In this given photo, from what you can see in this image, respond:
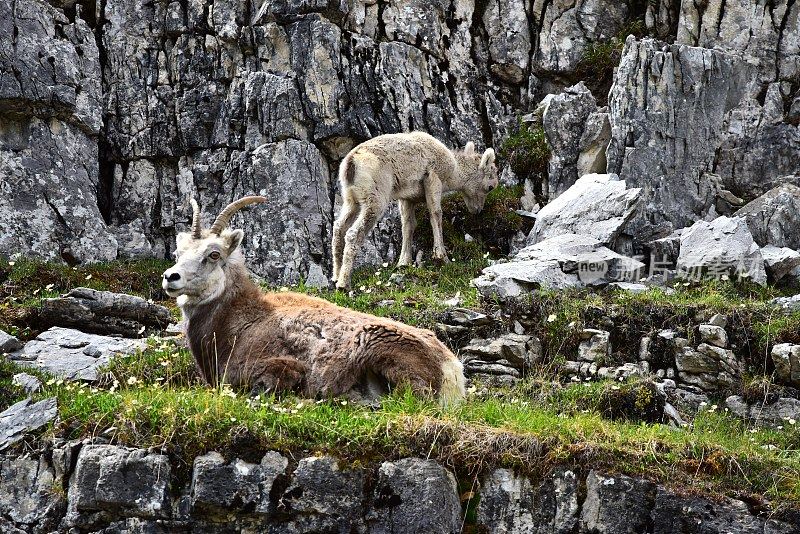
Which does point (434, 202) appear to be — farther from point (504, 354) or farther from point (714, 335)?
point (714, 335)

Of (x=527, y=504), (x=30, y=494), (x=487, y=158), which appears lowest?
(x=527, y=504)

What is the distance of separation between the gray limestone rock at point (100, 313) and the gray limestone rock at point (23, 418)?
3823 mm

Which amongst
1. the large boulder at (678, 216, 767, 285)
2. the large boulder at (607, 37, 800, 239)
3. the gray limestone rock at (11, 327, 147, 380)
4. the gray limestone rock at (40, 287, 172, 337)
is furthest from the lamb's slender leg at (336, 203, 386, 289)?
the large boulder at (678, 216, 767, 285)

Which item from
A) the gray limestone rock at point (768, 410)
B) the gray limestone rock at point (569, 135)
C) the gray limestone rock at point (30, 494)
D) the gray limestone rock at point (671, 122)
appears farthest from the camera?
the gray limestone rock at point (569, 135)

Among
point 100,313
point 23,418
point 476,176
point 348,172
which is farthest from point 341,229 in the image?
point 23,418

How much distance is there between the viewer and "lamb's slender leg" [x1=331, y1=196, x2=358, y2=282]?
1806 centimetres

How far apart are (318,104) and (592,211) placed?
269 inches

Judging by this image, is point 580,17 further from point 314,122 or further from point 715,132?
point 314,122

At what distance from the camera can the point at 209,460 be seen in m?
Result: 8.96

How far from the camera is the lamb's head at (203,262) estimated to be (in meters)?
11.2

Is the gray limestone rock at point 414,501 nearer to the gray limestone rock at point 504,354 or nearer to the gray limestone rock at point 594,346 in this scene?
the gray limestone rock at point 504,354

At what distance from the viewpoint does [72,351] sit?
1305 centimetres

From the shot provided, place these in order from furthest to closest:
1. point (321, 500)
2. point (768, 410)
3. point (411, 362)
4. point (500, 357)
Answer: point (500, 357) → point (768, 410) → point (411, 362) → point (321, 500)

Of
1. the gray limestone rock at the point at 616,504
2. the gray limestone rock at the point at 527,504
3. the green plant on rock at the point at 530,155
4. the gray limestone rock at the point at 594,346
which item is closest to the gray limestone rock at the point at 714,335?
the gray limestone rock at the point at 594,346
